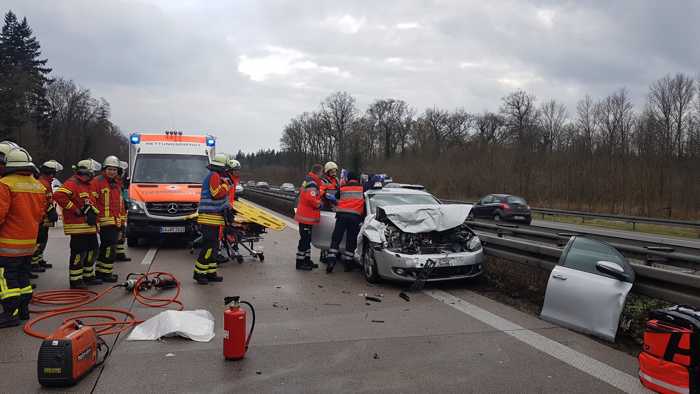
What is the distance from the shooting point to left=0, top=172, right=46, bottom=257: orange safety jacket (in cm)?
555

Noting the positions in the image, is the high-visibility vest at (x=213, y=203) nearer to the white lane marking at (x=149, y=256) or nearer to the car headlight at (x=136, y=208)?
the white lane marking at (x=149, y=256)

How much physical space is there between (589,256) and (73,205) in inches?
273

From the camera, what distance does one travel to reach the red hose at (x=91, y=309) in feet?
18.5

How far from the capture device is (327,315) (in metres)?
6.39

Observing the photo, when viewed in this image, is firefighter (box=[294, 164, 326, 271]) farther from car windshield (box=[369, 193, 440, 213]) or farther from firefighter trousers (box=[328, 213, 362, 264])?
car windshield (box=[369, 193, 440, 213])

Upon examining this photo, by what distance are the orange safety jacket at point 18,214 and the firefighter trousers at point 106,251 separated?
93.8 inches

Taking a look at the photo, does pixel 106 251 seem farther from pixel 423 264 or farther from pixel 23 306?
pixel 423 264

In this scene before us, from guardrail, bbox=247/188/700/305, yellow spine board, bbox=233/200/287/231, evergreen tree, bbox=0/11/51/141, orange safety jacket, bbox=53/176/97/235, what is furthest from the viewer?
evergreen tree, bbox=0/11/51/141

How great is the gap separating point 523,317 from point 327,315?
239 cm

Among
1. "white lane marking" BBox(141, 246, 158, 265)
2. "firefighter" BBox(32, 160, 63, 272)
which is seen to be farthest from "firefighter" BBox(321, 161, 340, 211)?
"firefighter" BBox(32, 160, 63, 272)

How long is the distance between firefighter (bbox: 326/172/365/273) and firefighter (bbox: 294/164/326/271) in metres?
0.47

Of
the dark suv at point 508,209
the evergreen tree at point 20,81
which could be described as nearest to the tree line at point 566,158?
the dark suv at point 508,209

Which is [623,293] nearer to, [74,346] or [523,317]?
[523,317]

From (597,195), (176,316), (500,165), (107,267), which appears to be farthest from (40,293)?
(500,165)
